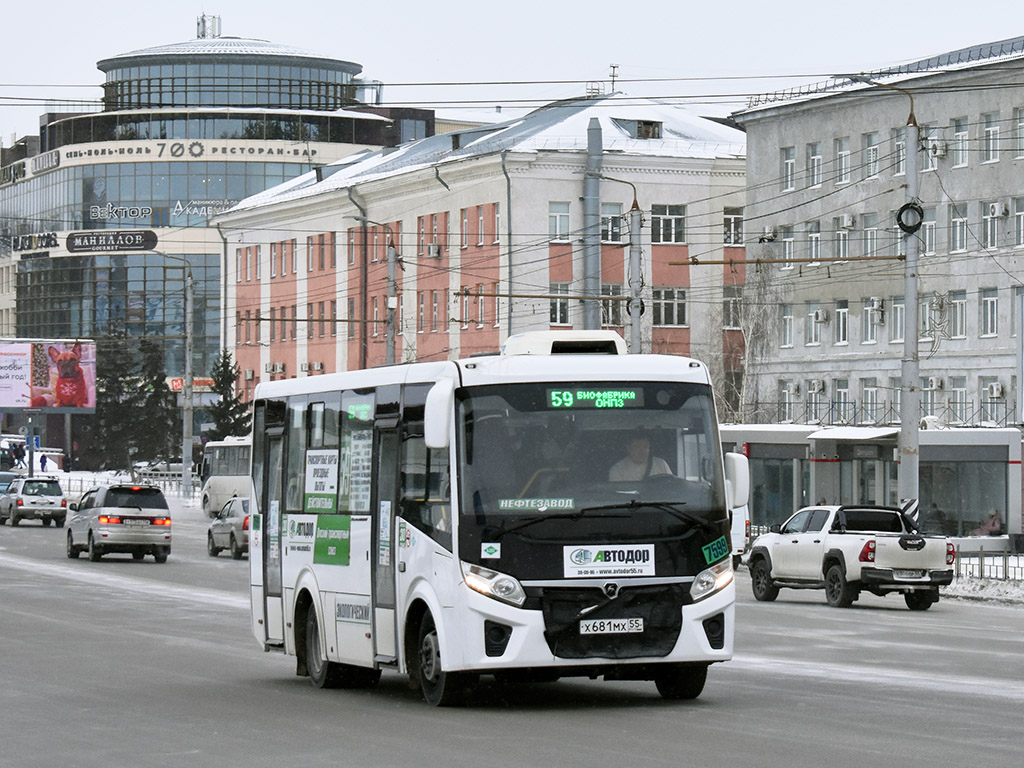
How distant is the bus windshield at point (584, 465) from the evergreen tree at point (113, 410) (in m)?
104

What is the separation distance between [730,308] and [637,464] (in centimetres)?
6492

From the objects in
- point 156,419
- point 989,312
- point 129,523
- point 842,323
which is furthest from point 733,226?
point 156,419

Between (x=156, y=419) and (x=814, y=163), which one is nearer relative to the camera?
(x=814, y=163)

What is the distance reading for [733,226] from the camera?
79562 mm

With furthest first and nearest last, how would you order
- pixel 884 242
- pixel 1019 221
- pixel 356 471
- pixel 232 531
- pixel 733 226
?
pixel 733 226 → pixel 884 242 → pixel 1019 221 → pixel 232 531 → pixel 356 471

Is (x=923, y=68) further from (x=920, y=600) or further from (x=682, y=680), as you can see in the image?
(x=682, y=680)

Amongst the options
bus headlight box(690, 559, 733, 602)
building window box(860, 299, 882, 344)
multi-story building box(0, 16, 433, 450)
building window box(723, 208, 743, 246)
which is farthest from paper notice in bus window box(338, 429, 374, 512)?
multi-story building box(0, 16, 433, 450)

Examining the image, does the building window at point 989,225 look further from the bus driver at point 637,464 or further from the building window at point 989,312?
the bus driver at point 637,464

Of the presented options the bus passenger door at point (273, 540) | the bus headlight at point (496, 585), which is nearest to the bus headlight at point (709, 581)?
the bus headlight at point (496, 585)

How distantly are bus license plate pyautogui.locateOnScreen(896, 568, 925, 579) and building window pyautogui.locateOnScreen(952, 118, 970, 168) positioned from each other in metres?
36.0

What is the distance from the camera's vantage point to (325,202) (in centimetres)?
9025

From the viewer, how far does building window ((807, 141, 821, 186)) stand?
70.2 meters

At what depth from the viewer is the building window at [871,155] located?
67125 mm

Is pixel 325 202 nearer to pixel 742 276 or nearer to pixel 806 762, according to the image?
pixel 742 276
